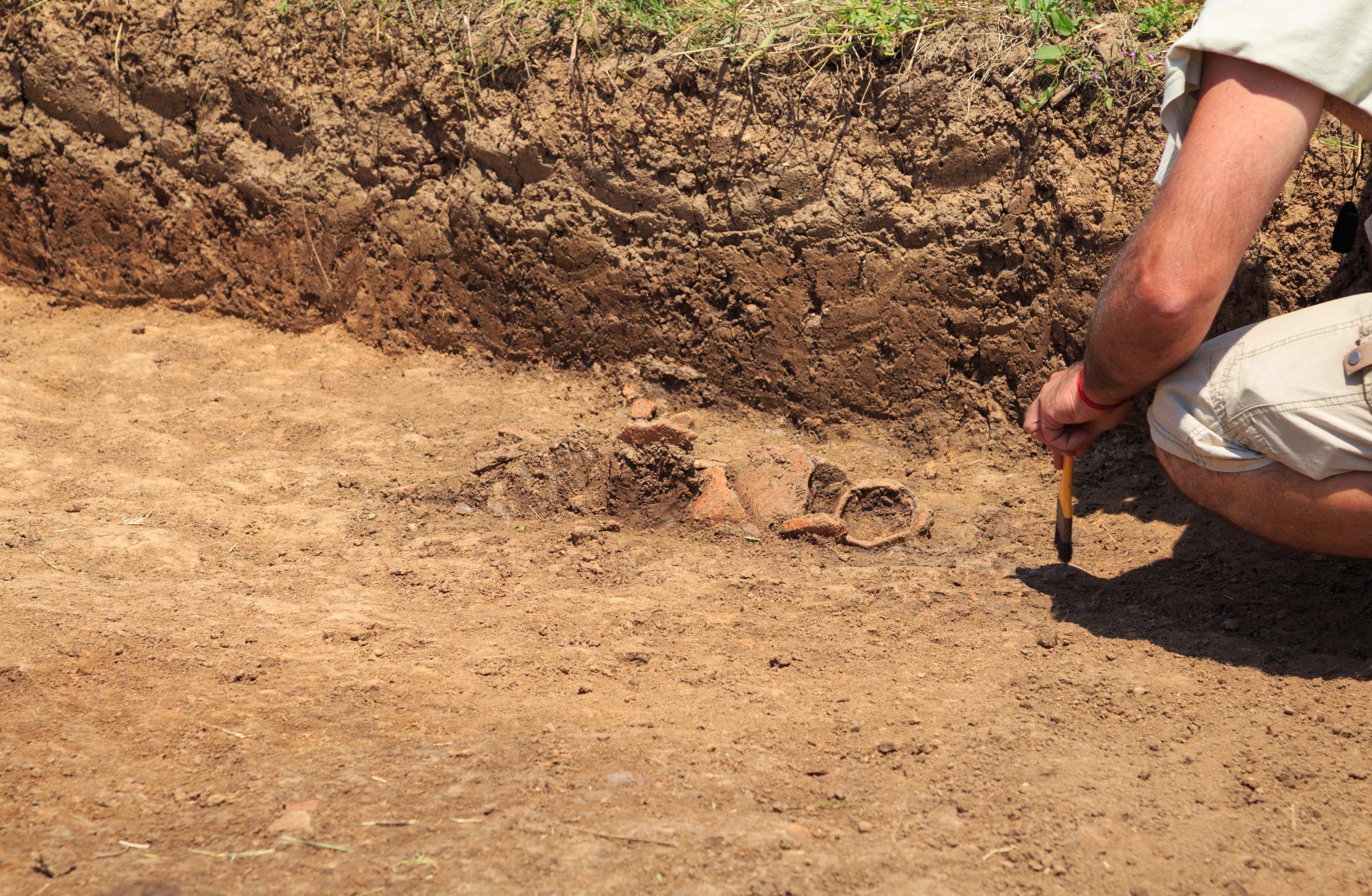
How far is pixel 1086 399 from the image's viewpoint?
7.71ft

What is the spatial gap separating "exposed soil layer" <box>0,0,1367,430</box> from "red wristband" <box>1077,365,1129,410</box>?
104 cm

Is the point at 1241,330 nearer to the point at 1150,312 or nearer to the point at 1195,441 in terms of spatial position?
the point at 1195,441

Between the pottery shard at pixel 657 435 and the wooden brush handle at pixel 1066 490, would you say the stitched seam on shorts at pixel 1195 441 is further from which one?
the pottery shard at pixel 657 435

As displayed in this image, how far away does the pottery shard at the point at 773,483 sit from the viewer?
3127 millimetres

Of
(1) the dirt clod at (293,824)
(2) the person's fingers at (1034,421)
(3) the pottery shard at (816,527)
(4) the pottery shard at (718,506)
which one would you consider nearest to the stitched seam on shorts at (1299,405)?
(2) the person's fingers at (1034,421)

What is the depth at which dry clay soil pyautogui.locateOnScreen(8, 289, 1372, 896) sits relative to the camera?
161 cm

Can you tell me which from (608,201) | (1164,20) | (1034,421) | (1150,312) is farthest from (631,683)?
(1164,20)

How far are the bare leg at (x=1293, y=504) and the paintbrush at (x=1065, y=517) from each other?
289 millimetres

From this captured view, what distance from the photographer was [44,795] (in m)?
1.68

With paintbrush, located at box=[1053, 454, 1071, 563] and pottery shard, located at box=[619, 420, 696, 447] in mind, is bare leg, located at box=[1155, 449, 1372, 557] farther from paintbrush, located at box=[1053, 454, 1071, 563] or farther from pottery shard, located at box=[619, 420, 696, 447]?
pottery shard, located at box=[619, 420, 696, 447]

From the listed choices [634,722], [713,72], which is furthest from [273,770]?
[713,72]

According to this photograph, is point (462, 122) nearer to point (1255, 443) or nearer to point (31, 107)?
point (31, 107)

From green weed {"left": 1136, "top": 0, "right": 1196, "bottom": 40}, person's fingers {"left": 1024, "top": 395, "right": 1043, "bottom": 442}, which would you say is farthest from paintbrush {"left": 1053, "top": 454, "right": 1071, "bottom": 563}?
green weed {"left": 1136, "top": 0, "right": 1196, "bottom": 40}

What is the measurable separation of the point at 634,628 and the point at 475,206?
2.11m
